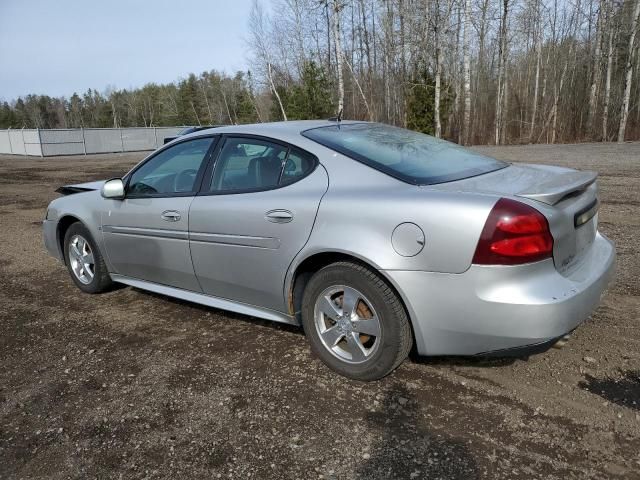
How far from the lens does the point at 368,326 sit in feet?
9.16

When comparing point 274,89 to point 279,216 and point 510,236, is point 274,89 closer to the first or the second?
Answer: point 279,216

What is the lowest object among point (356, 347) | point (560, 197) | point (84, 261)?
point (356, 347)

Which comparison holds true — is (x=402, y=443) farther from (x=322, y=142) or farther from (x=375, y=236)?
(x=322, y=142)

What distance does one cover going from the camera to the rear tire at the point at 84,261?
4523 mm

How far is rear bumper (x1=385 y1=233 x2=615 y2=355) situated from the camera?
237 centimetres

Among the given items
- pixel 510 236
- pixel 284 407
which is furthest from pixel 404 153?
pixel 284 407

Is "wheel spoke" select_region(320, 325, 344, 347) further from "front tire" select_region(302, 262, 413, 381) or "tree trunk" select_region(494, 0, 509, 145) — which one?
"tree trunk" select_region(494, 0, 509, 145)

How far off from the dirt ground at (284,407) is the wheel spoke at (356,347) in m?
0.18

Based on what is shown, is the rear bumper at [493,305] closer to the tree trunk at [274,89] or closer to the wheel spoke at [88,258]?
the wheel spoke at [88,258]

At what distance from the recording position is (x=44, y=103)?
316 ft

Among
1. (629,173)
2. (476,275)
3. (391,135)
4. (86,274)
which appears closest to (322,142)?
→ (391,135)

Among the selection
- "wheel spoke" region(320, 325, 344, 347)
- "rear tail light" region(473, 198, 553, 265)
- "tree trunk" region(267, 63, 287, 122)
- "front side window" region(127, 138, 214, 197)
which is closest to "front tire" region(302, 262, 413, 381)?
"wheel spoke" region(320, 325, 344, 347)

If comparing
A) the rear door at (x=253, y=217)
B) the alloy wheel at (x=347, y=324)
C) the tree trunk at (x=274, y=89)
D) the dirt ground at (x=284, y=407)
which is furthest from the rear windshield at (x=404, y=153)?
the tree trunk at (x=274, y=89)

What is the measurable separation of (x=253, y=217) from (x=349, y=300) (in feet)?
2.76
